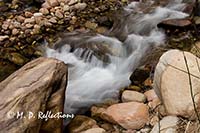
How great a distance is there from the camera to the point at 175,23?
16.7 feet

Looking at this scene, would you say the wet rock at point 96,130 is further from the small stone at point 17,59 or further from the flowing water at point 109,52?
the small stone at point 17,59

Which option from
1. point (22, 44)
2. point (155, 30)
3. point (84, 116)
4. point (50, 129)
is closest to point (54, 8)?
point (22, 44)

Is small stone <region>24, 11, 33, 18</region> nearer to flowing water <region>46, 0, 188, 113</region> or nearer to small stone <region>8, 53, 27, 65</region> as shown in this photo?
flowing water <region>46, 0, 188, 113</region>

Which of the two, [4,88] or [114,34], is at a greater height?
[4,88]

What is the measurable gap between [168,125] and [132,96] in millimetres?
883

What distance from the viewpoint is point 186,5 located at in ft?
18.8

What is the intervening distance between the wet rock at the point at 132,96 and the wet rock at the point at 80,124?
45cm

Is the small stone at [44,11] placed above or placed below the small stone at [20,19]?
above

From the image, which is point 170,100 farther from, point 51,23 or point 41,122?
point 51,23

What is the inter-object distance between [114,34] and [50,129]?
2.60 m

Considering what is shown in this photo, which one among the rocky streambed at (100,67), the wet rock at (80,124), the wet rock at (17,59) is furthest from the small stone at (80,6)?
the wet rock at (80,124)

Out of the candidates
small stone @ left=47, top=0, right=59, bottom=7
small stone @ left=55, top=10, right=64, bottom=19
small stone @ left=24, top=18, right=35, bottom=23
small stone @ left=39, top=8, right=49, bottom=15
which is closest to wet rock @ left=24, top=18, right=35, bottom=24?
small stone @ left=24, top=18, right=35, bottom=23

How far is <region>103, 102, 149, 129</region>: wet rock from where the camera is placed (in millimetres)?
3291

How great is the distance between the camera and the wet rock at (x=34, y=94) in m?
2.71
